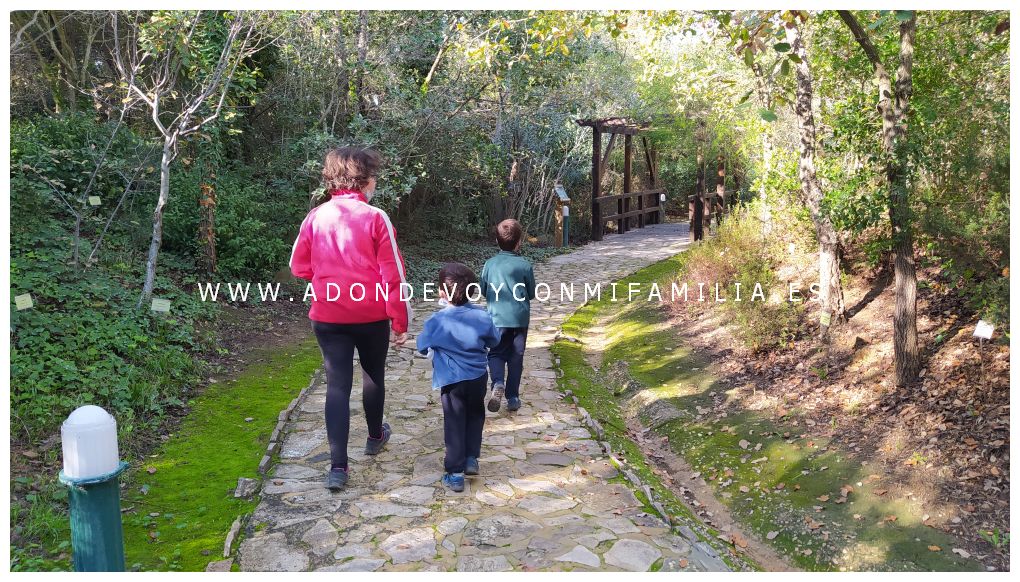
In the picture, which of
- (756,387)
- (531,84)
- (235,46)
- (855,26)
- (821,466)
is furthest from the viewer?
(531,84)

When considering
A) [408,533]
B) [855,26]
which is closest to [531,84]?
[855,26]

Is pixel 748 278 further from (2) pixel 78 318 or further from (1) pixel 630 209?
(1) pixel 630 209

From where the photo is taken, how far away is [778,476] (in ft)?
16.1

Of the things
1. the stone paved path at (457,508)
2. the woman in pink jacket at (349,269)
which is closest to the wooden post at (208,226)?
the stone paved path at (457,508)

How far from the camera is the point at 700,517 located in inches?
181

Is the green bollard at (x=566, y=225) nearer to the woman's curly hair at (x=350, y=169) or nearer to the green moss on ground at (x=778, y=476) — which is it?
the green moss on ground at (x=778, y=476)

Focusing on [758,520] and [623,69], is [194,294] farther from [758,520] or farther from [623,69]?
[623,69]

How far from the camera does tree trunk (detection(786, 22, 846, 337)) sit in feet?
21.6

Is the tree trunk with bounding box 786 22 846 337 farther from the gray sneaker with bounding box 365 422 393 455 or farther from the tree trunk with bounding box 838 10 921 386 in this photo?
the gray sneaker with bounding box 365 422 393 455

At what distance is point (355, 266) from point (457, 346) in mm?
752

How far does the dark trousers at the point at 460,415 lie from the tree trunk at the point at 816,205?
12.2ft

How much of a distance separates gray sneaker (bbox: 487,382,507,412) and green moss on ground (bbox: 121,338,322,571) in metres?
1.64

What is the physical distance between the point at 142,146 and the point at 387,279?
6.18 m

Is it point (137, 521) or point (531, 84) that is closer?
point (137, 521)
